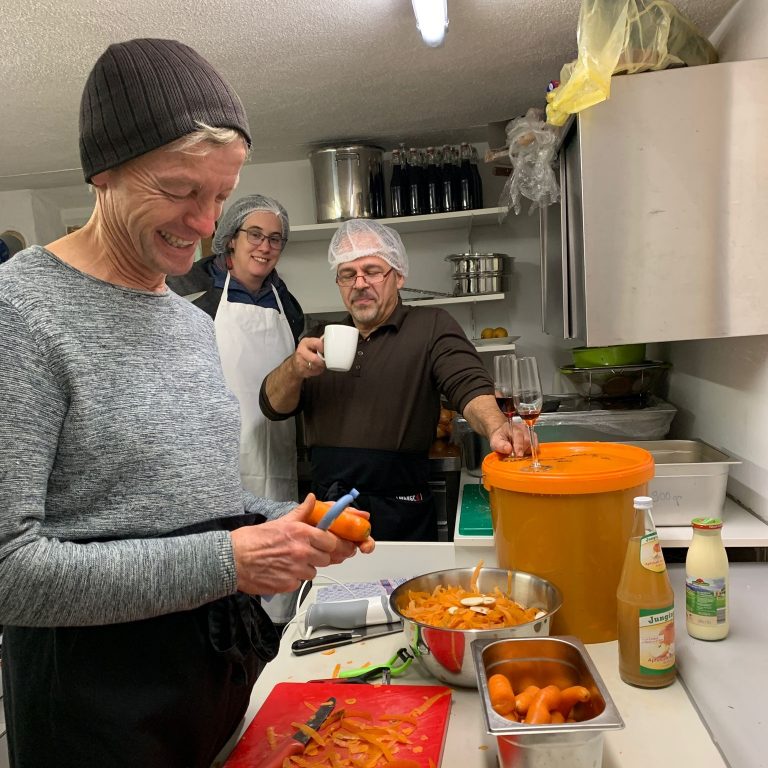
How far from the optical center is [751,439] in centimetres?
175

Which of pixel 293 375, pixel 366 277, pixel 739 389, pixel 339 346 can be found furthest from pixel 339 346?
pixel 739 389

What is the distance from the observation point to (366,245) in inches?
86.0

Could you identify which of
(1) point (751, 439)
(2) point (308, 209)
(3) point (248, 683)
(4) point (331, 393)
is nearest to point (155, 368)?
(3) point (248, 683)

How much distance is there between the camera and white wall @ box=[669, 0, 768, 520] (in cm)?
167

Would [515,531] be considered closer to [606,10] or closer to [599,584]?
[599,584]

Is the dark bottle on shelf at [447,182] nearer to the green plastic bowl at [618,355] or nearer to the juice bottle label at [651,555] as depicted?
Answer: the green plastic bowl at [618,355]

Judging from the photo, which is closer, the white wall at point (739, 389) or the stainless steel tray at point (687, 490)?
the stainless steel tray at point (687, 490)

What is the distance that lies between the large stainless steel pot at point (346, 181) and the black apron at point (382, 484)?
52.6 inches

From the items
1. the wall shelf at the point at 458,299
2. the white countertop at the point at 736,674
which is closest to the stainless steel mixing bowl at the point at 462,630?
the white countertop at the point at 736,674

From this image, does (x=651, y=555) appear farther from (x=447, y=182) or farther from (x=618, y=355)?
(x=447, y=182)

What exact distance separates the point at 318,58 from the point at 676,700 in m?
2.00

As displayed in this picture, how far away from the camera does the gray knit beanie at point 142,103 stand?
859 mm

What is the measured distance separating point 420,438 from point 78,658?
4.51 ft

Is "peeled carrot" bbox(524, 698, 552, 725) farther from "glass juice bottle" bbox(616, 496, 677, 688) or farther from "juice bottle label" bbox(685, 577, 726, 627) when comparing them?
"juice bottle label" bbox(685, 577, 726, 627)
